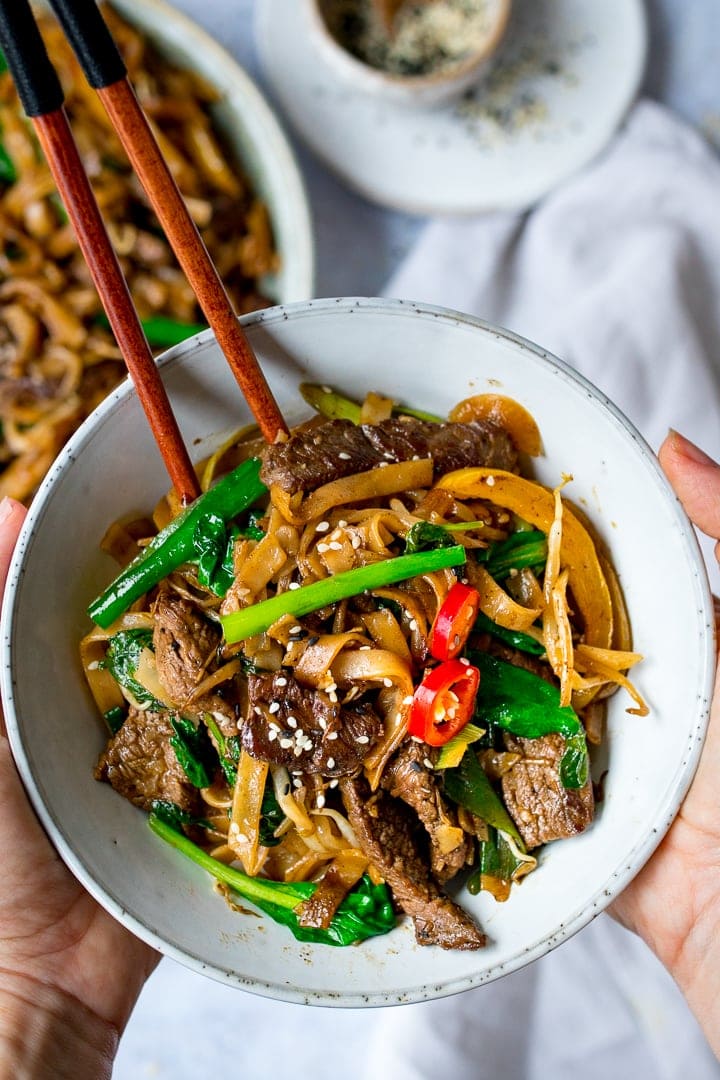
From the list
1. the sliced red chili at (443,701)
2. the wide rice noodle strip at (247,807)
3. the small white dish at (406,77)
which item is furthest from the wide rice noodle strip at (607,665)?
the small white dish at (406,77)

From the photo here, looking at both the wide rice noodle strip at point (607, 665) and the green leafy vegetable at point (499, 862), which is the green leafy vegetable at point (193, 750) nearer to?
the green leafy vegetable at point (499, 862)

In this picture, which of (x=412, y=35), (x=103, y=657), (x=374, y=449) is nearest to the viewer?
(x=374, y=449)

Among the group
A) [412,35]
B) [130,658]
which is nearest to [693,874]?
[130,658]

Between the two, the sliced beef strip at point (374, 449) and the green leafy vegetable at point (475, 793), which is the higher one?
the sliced beef strip at point (374, 449)

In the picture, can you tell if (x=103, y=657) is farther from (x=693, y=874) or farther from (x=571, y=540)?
(x=693, y=874)

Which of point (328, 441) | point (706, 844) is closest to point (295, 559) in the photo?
point (328, 441)

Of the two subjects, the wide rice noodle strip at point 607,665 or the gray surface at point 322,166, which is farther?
the gray surface at point 322,166

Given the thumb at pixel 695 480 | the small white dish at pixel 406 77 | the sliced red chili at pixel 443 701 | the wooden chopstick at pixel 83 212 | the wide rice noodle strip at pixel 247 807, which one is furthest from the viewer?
the small white dish at pixel 406 77

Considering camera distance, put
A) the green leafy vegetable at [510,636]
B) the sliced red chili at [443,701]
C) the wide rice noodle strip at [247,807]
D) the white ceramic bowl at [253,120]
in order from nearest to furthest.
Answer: the sliced red chili at [443,701] < the wide rice noodle strip at [247,807] < the green leafy vegetable at [510,636] < the white ceramic bowl at [253,120]
